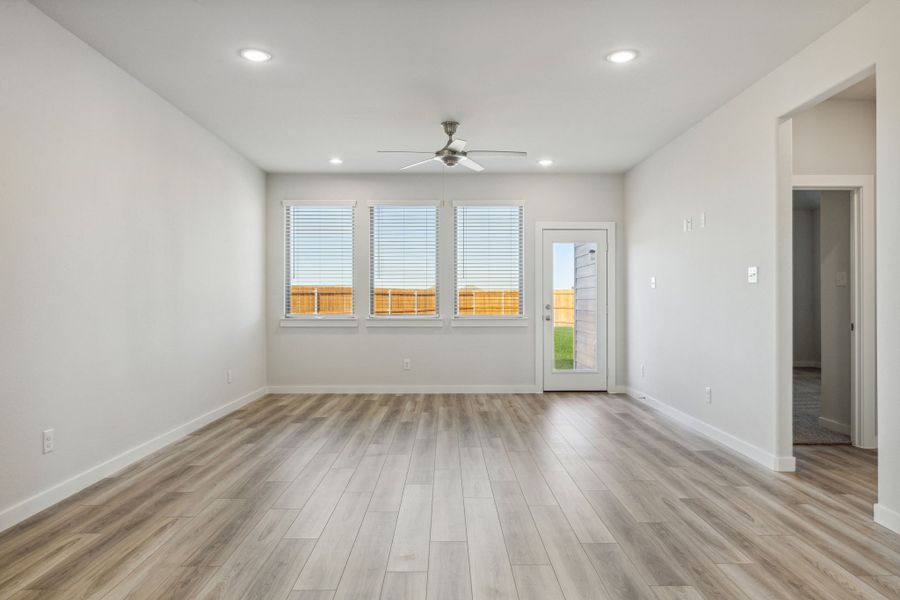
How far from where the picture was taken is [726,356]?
4.11m

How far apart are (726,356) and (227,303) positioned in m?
4.68

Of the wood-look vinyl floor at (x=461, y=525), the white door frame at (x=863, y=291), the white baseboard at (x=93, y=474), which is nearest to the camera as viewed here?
the wood-look vinyl floor at (x=461, y=525)

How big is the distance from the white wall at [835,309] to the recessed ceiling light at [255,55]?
15.3 feet

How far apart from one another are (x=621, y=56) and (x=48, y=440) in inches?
163

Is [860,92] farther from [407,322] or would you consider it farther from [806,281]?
[806,281]

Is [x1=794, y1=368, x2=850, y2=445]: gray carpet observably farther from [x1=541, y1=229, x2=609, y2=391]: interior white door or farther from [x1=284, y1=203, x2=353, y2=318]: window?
[x1=284, y1=203, x2=353, y2=318]: window

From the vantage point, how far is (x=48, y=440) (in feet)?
9.39

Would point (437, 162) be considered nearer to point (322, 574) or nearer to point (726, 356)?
point (726, 356)

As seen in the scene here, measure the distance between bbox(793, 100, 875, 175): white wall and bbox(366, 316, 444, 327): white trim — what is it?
396 cm

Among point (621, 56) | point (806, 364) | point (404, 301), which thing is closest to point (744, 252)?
point (621, 56)

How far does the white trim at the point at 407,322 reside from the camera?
639 cm

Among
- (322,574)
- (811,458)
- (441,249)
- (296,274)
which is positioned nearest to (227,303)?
(296,274)

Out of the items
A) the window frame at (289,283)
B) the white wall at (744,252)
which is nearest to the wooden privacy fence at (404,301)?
the window frame at (289,283)

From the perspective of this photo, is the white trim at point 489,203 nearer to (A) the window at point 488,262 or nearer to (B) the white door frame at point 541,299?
(A) the window at point 488,262
